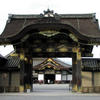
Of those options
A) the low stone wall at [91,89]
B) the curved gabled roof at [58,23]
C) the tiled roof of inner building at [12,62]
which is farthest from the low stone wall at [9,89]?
the low stone wall at [91,89]

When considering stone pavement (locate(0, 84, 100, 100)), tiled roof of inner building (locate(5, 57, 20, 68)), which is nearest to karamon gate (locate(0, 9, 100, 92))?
tiled roof of inner building (locate(5, 57, 20, 68))

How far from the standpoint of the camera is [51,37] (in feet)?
61.0

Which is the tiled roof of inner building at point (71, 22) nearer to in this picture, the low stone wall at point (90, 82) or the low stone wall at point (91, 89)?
the low stone wall at point (90, 82)

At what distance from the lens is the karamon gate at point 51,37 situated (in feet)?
55.6

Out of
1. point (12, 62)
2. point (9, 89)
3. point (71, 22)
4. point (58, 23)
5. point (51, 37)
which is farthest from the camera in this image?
point (12, 62)

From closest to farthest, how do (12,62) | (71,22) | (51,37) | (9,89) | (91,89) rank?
(91,89)
(51,37)
(9,89)
(71,22)
(12,62)

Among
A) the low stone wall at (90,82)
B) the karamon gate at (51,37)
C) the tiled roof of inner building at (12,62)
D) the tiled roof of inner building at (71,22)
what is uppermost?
the tiled roof of inner building at (71,22)

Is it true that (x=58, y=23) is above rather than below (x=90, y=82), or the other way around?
above

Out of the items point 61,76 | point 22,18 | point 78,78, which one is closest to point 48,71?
point 61,76

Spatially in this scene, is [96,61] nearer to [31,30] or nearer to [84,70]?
[84,70]

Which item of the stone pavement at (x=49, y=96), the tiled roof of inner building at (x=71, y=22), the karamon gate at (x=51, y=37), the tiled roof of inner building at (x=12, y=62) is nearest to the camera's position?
the stone pavement at (x=49, y=96)

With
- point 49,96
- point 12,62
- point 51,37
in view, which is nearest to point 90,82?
point 49,96

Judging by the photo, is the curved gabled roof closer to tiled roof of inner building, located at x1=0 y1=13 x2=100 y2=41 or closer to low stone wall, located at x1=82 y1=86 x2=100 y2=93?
tiled roof of inner building, located at x1=0 y1=13 x2=100 y2=41

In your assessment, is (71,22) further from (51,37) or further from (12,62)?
(12,62)
